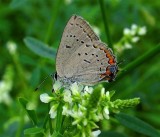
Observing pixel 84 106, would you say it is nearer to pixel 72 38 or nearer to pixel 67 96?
pixel 67 96

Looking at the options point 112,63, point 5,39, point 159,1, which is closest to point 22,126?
point 112,63

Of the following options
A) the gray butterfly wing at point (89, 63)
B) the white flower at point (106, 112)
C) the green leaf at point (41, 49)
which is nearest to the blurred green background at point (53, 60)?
the green leaf at point (41, 49)

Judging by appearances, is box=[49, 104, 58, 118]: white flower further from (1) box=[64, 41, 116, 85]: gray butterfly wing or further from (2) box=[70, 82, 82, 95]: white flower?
(1) box=[64, 41, 116, 85]: gray butterfly wing

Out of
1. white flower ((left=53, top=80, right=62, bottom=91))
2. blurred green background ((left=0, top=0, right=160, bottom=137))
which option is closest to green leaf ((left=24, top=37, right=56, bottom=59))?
blurred green background ((left=0, top=0, right=160, bottom=137))

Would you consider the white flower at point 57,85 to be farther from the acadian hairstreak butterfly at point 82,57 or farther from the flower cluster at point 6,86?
the flower cluster at point 6,86

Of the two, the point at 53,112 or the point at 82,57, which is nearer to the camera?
the point at 53,112

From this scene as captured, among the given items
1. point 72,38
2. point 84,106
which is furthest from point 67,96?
point 72,38
